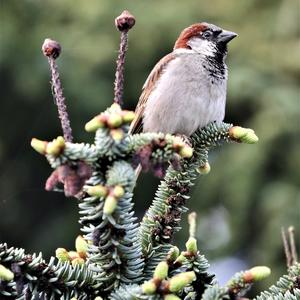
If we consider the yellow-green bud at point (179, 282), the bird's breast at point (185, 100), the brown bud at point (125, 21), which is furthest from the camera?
the bird's breast at point (185, 100)

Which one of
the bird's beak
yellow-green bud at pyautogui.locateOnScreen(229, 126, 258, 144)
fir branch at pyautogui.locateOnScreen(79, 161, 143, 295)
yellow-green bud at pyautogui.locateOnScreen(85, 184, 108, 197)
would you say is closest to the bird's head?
the bird's beak

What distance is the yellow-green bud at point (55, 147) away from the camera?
1254 mm

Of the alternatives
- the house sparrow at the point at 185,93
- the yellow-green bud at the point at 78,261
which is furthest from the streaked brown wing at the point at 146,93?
the yellow-green bud at the point at 78,261

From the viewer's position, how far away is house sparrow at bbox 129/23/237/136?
2.68 metres

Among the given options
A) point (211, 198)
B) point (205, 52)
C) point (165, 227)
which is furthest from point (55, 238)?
point (165, 227)

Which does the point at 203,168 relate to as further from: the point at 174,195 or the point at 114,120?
the point at 114,120

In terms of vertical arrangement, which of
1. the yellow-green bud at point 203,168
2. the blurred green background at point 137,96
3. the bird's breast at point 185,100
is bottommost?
the yellow-green bud at point 203,168

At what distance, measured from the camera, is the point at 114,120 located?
50.6 inches

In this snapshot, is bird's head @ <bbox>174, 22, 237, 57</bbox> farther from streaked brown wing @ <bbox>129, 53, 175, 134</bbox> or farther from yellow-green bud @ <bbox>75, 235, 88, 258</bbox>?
yellow-green bud @ <bbox>75, 235, 88, 258</bbox>

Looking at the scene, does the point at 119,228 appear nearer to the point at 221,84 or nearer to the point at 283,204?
the point at 221,84

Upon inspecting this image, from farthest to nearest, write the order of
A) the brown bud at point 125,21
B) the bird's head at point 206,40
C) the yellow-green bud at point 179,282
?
the bird's head at point 206,40 → the brown bud at point 125,21 → the yellow-green bud at point 179,282

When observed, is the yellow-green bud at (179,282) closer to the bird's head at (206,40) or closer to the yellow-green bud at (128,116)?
the yellow-green bud at (128,116)

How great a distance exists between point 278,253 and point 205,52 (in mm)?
2778

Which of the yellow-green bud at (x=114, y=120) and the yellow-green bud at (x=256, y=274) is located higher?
the yellow-green bud at (x=114, y=120)
